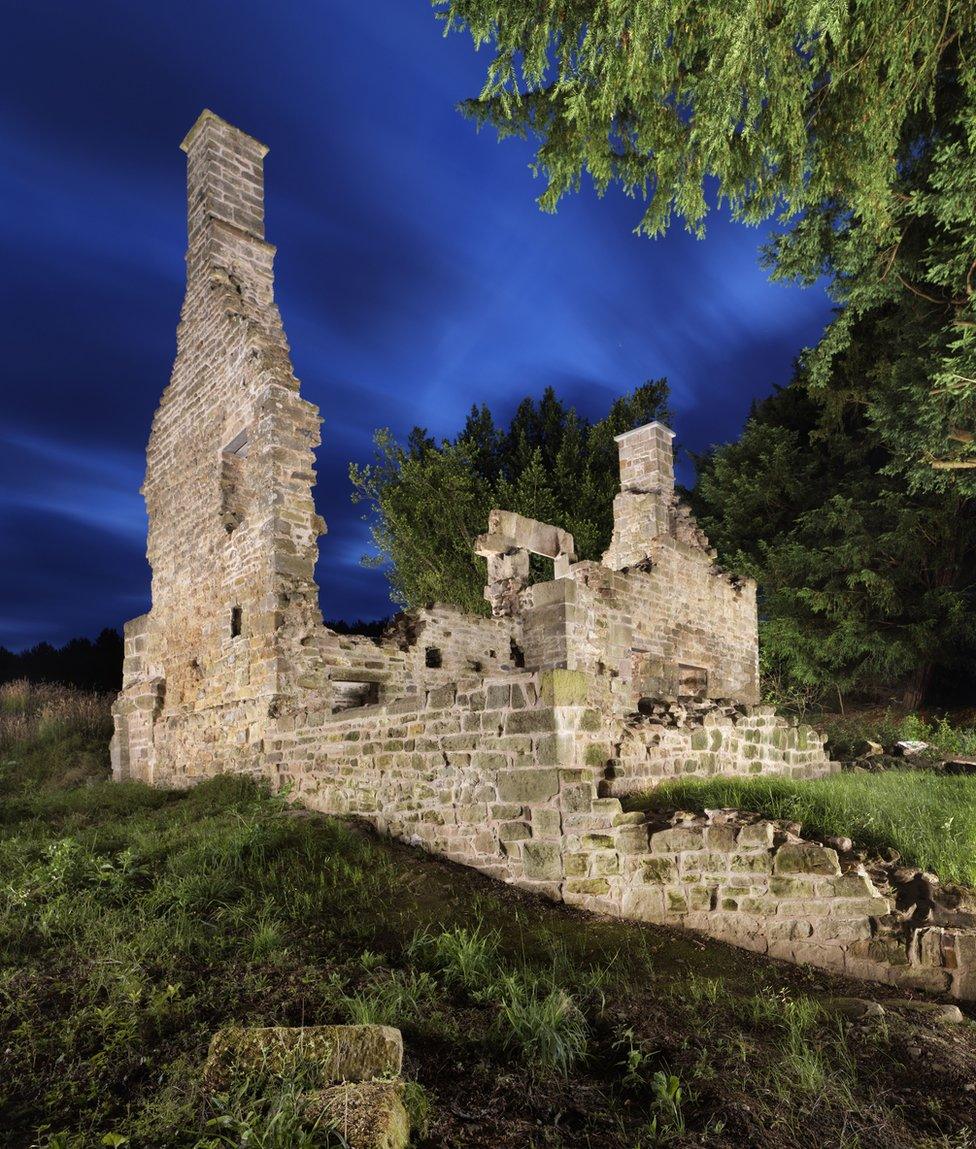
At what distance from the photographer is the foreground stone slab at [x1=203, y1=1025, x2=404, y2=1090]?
2996mm

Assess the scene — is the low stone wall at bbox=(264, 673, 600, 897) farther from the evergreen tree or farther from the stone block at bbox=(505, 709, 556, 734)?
the evergreen tree

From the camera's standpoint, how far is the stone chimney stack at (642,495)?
14.3 metres

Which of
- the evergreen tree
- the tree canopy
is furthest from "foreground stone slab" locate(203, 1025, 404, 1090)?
the evergreen tree

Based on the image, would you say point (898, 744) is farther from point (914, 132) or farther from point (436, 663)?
point (914, 132)

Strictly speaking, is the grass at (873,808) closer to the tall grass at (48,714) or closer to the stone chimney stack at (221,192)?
the stone chimney stack at (221,192)

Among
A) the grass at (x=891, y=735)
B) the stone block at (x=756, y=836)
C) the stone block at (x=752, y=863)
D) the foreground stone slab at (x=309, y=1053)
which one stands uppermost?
the grass at (x=891, y=735)

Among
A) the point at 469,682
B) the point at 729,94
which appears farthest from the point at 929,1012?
the point at 729,94

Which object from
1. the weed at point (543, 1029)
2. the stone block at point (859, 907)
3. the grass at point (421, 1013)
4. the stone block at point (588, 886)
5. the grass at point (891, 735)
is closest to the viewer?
the grass at point (421, 1013)

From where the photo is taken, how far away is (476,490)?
79.3 feet

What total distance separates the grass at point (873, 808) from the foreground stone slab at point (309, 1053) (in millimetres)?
3704

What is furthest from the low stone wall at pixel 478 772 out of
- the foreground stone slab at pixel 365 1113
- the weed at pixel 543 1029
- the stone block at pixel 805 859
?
the foreground stone slab at pixel 365 1113

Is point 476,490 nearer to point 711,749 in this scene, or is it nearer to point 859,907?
point 711,749

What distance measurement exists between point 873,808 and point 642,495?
9.09 metres

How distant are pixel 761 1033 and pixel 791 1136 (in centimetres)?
87
